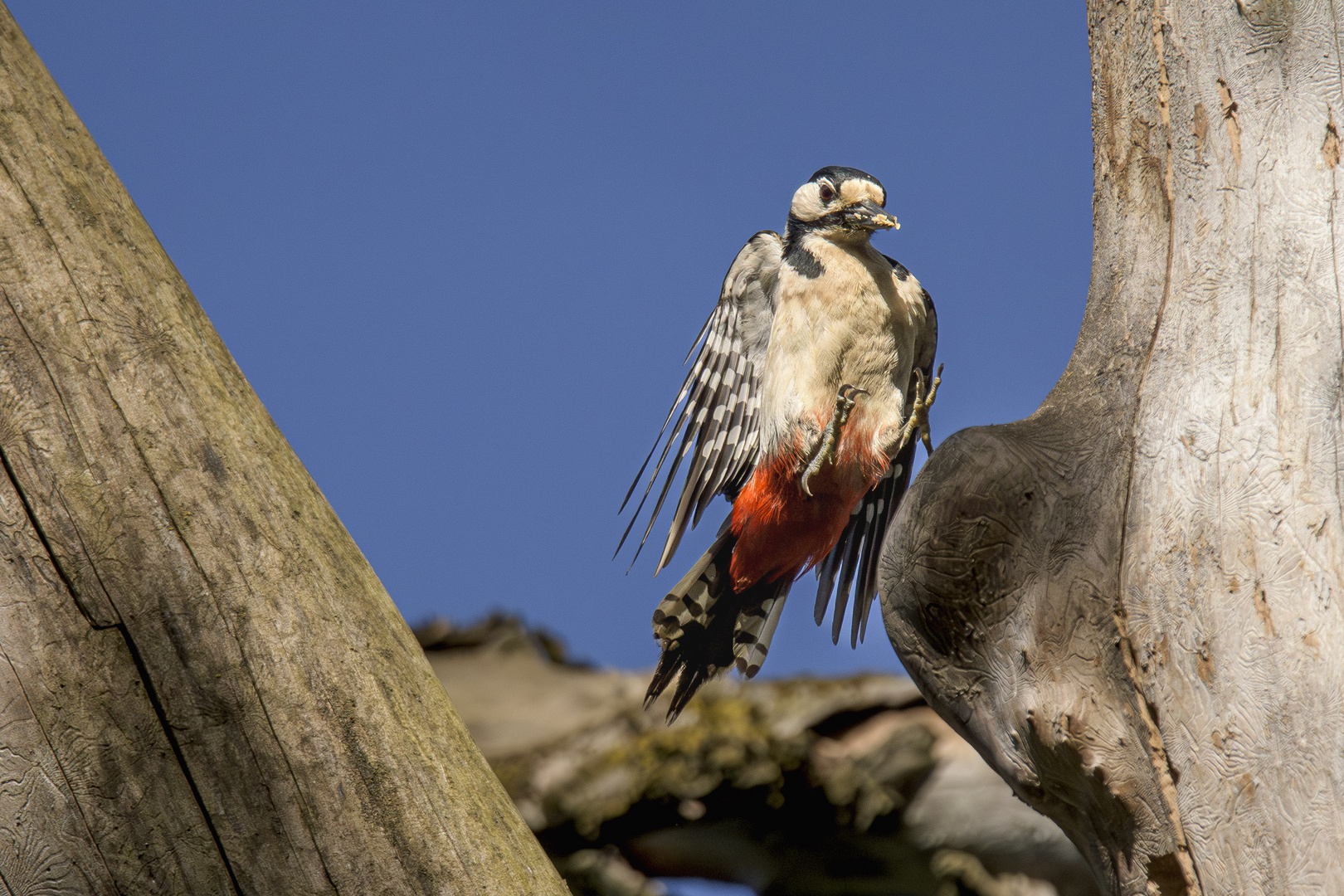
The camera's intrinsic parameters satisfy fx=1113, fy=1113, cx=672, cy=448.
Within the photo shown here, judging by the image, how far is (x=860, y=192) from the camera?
12.8 ft

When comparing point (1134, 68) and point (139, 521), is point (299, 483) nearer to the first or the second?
point (139, 521)

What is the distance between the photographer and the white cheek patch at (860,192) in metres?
3.91

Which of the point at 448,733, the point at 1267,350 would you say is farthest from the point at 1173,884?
the point at 448,733

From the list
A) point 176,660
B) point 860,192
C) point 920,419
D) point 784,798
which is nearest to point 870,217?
point 860,192

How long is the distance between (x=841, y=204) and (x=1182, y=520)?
253 centimetres

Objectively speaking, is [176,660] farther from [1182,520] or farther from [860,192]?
[860,192]

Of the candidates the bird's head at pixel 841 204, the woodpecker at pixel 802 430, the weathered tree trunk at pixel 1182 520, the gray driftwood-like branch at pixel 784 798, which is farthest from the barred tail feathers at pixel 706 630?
the weathered tree trunk at pixel 1182 520

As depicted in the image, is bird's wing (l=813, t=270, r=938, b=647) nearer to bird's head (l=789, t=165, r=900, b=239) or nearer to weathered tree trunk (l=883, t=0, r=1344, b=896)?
bird's head (l=789, t=165, r=900, b=239)

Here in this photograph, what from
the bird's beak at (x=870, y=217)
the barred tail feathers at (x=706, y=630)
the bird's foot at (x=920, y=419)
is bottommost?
the barred tail feathers at (x=706, y=630)

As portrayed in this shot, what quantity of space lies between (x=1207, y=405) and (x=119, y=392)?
1.57 meters

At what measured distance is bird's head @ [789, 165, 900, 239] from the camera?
12.5 feet

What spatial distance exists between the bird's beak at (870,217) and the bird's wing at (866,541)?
1.71 ft

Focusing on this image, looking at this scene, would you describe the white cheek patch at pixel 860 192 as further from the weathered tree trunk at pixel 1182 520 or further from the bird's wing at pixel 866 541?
the weathered tree trunk at pixel 1182 520

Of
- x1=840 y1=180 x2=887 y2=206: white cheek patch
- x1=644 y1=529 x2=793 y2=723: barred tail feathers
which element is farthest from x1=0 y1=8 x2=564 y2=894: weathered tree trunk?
x1=840 y1=180 x2=887 y2=206: white cheek patch
